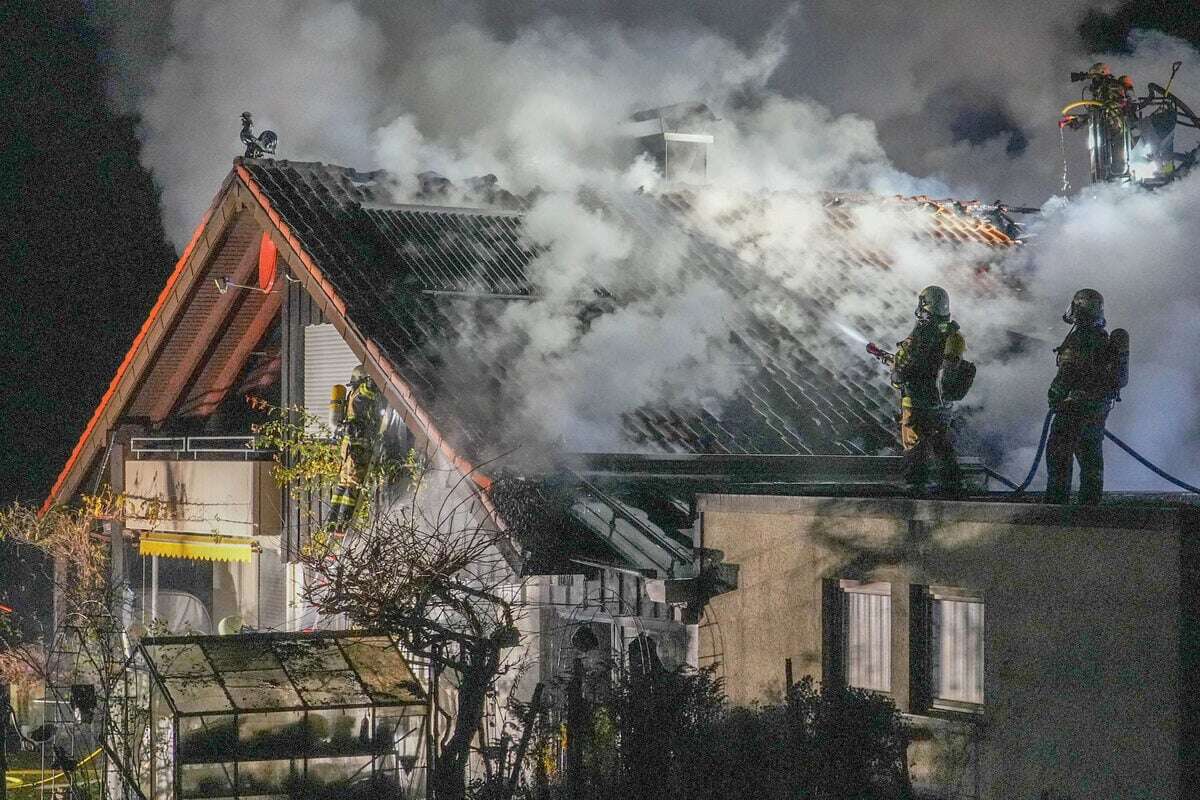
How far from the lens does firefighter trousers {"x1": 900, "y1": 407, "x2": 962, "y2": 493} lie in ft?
37.9

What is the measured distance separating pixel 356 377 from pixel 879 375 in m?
6.53

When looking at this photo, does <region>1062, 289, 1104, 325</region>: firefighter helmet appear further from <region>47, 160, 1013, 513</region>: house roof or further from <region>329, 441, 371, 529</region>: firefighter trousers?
<region>329, 441, 371, 529</region>: firefighter trousers

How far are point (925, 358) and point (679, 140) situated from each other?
36.7ft

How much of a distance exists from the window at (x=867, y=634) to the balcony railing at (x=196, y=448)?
27.6ft

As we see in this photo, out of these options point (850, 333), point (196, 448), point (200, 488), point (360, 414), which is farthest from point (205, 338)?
point (850, 333)

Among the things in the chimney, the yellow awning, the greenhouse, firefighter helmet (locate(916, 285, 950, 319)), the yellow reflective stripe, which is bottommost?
the greenhouse

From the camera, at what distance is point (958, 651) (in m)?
9.86

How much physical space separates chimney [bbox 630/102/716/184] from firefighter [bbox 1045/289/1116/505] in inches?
488

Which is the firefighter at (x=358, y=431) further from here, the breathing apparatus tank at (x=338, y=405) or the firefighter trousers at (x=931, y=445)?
the firefighter trousers at (x=931, y=445)

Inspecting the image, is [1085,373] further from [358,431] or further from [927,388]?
[358,431]

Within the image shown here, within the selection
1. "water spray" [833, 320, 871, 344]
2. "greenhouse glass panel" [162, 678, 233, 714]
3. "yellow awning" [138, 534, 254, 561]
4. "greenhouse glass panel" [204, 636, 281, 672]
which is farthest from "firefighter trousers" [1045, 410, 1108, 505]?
"yellow awning" [138, 534, 254, 561]

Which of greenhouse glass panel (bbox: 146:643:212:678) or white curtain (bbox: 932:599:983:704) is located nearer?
white curtain (bbox: 932:599:983:704)

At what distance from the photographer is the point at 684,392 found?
15953 millimetres

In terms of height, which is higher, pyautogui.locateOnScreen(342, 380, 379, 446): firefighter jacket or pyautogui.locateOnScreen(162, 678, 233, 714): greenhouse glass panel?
pyautogui.locateOnScreen(342, 380, 379, 446): firefighter jacket
